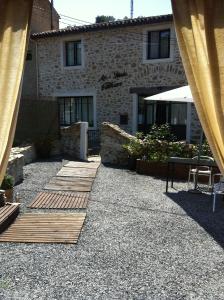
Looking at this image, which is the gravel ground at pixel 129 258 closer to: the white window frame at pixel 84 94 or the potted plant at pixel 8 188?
the potted plant at pixel 8 188

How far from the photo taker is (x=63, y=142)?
475 inches

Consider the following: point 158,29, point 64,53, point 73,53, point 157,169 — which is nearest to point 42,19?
point 64,53

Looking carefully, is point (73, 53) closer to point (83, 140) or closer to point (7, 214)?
point (83, 140)

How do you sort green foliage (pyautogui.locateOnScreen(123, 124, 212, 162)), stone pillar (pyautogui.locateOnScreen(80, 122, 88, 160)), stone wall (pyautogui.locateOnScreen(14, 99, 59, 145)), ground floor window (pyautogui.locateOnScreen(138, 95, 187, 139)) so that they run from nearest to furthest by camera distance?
green foliage (pyautogui.locateOnScreen(123, 124, 212, 162)), stone pillar (pyautogui.locateOnScreen(80, 122, 88, 160)), stone wall (pyautogui.locateOnScreen(14, 99, 59, 145)), ground floor window (pyautogui.locateOnScreen(138, 95, 187, 139))

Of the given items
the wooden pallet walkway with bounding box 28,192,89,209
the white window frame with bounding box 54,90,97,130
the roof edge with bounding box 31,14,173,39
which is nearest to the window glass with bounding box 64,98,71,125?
the white window frame with bounding box 54,90,97,130

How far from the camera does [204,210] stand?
6363mm

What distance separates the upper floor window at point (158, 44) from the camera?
48.3 ft

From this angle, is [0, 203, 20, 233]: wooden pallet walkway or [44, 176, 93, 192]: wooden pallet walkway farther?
[44, 176, 93, 192]: wooden pallet walkway

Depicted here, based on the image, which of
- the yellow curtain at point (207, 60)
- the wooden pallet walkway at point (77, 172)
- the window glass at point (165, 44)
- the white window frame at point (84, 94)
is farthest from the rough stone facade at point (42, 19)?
the yellow curtain at point (207, 60)

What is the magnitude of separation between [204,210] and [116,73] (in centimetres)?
1076

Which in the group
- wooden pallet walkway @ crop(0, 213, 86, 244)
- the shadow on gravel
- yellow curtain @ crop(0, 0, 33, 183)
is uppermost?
yellow curtain @ crop(0, 0, 33, 183)

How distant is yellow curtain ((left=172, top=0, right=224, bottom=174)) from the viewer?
8.23ft

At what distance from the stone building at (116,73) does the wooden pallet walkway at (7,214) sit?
1045 cm

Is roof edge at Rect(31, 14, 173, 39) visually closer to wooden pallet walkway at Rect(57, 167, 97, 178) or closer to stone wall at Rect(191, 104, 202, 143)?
stone wall at Rect(191, 104, 202, 143)
